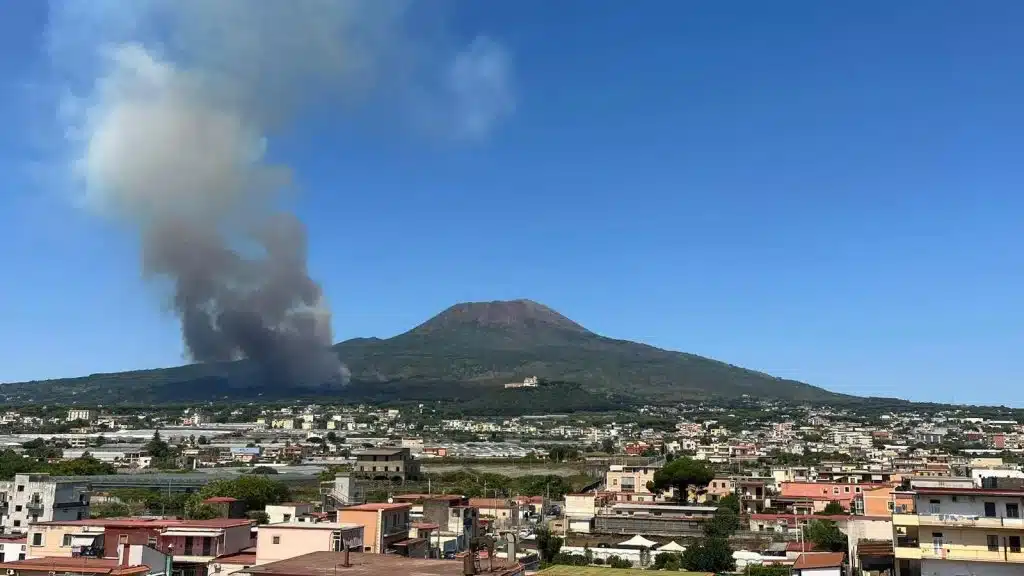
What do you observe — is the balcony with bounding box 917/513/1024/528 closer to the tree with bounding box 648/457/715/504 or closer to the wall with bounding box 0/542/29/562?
the wall with bounding box 0/542/29/562

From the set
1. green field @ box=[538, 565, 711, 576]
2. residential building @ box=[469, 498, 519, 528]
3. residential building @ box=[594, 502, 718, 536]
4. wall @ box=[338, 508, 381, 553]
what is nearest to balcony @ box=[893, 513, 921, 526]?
green field @ box=[538, 565, 711, 576]

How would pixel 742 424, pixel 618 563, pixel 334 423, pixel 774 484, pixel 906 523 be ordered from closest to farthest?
pixel 906 523, pixel 618 563, pixel 774 484, pixel 334 423, pixel 742 424

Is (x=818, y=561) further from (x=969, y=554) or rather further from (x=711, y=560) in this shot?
(x=711, y=560)

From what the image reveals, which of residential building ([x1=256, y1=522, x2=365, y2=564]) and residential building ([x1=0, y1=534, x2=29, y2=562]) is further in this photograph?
residential building ([x1=0, y1=534, x2=29, y2=562])

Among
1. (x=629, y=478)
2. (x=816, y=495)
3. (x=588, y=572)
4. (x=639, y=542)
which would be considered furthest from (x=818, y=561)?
(x=629, y=478)

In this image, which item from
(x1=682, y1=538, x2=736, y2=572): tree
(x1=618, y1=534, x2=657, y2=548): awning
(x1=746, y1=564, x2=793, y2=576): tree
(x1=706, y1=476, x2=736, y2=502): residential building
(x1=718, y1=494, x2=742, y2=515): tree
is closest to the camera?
(x1=746, y1=564, x2=793, y2=576): tree

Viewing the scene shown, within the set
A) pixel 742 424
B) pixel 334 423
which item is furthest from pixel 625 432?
pixel 334 423

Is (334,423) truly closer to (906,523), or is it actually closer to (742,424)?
(742,424)

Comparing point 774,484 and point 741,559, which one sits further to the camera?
point 774,484
